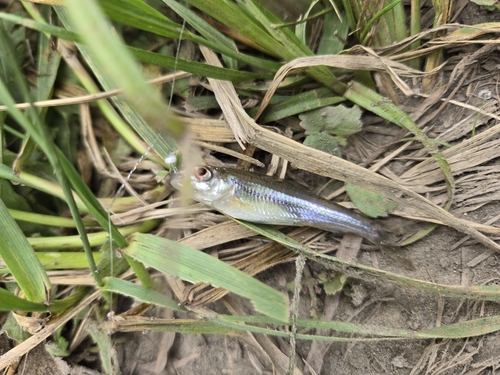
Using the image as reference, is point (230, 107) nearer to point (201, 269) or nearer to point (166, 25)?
point (166, 25)

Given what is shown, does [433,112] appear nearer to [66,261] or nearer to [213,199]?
[213,199]

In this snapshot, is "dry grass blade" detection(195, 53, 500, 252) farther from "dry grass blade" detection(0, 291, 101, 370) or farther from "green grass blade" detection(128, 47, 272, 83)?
"dry grass blade" detection(0, 291, 101, 370)

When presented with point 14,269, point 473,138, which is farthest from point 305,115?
point 14,269

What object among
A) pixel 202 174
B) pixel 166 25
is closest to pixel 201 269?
pixel 202 174

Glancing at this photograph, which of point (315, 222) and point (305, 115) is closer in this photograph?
point (315, 222)

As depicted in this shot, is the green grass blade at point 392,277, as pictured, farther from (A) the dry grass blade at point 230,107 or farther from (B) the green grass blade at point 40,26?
(B) the green grass blade at point 40,26

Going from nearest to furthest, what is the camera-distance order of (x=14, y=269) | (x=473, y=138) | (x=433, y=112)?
1. (x=14, y=269)
2. (x=473, y=138)
3. (x=433, y=112)

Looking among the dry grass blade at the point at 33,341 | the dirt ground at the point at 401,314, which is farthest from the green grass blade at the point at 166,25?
the dry grass blade at the point at 33,341
